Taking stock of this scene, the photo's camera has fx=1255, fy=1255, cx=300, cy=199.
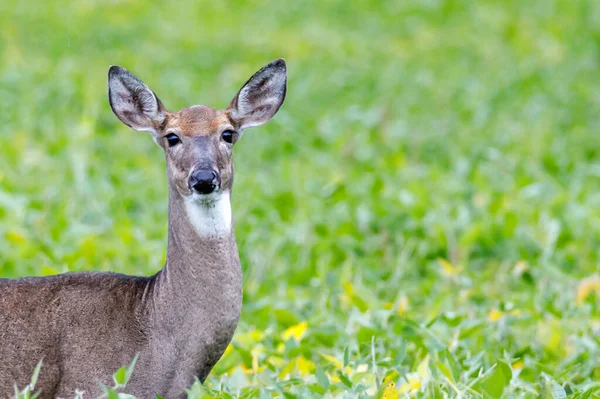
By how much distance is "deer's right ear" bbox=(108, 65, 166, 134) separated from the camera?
4340 mm

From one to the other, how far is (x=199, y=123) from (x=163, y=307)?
2.05 feet

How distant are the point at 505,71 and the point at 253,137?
3918mm

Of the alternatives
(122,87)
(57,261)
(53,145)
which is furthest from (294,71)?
(122,87)

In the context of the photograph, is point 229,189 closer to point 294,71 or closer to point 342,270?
point 342,270

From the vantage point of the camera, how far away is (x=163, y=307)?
4.20 m

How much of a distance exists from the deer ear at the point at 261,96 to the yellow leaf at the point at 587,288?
97.9 inches

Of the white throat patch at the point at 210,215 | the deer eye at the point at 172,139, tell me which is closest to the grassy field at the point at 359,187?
the white throat patch at the point at 210,215

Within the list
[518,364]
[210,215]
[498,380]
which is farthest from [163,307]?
[518,364]

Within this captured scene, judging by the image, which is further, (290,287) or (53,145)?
(53,145)

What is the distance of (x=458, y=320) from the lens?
5434 millimetres

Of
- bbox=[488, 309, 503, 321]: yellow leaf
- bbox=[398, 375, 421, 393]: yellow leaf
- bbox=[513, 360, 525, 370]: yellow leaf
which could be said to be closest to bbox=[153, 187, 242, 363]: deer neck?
bbox=[398, 375, 421, 393]: yellow leaf

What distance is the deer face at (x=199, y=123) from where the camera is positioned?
4027mm

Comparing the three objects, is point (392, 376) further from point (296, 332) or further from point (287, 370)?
point (296, 332)

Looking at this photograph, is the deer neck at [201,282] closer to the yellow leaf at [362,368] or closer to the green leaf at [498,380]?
the yellow leaf at [362,368]
